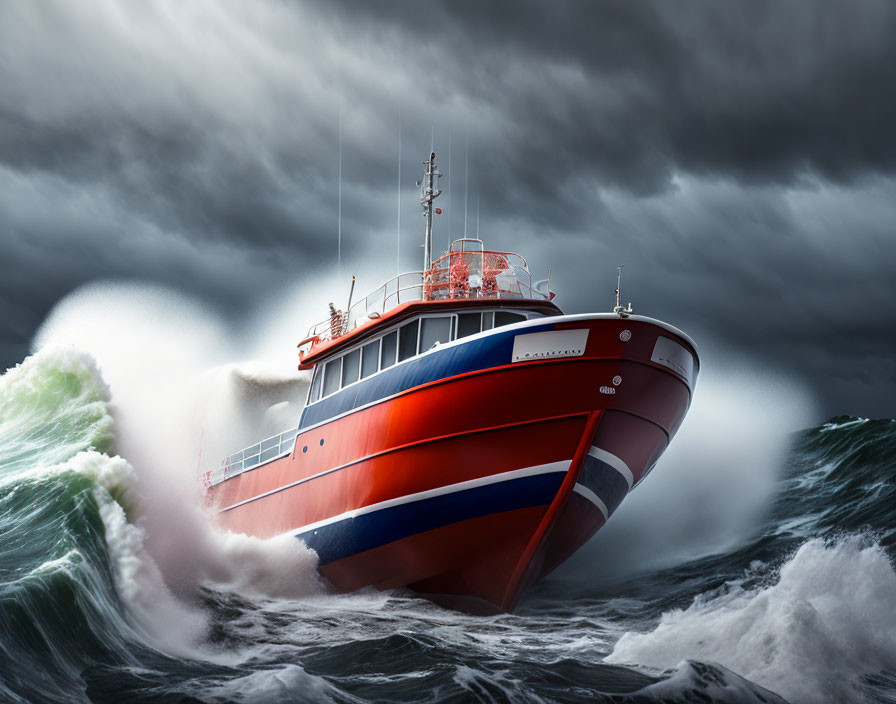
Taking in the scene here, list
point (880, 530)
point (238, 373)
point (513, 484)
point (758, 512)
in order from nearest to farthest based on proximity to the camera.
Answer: point (513, 484), point (880, 530), point (758, 512), point (238, 373)

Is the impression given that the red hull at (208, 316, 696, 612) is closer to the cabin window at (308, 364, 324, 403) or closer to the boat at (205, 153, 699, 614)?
the boat at (205, 153, 699, 614)

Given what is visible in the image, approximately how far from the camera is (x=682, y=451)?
2272cm

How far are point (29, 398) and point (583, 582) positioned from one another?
14480 mm

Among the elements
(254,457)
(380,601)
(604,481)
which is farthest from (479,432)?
(254,457)

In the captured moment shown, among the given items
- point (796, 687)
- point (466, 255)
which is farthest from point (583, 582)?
point (796, 687)

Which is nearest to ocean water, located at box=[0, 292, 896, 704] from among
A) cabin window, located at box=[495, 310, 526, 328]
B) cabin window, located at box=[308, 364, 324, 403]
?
cabin window, located at box=[308, 364, 324, 403]

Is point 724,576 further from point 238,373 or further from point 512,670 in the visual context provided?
point 238,373

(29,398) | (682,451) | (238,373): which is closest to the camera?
(29,398)

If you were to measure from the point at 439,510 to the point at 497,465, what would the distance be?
1.39m

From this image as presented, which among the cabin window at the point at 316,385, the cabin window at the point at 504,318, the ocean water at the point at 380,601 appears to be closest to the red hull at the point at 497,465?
the ocean water at the point at 380,601

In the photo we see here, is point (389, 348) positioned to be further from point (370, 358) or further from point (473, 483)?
point (473, 483)

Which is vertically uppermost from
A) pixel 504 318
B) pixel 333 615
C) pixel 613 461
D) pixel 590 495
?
pixel 504 318

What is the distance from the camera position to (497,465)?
43.0ft

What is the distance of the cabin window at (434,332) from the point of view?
14.3m
